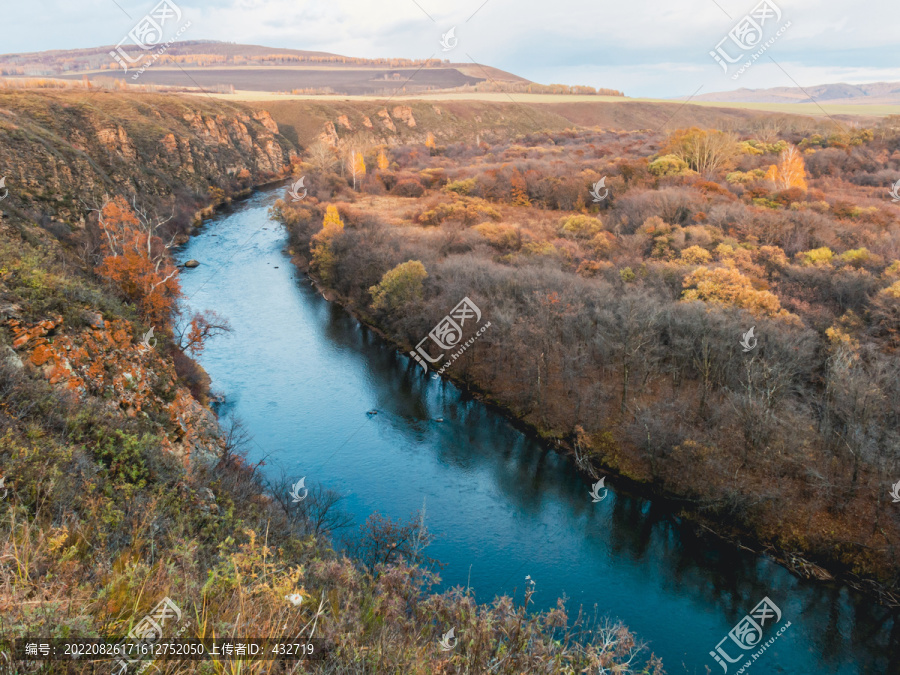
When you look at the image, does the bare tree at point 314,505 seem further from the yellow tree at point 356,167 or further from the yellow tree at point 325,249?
the yellow tree at point 356,167

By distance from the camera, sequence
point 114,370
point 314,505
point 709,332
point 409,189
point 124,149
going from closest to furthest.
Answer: point 114,370
point 314,505
point 709,332
point 124,149
point 409,189

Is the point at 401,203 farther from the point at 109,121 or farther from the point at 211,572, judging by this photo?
the point at 211,572

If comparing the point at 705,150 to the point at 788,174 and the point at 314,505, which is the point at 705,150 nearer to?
the point at 788,174

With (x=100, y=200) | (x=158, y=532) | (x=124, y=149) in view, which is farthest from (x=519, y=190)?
(x=158, y=532)

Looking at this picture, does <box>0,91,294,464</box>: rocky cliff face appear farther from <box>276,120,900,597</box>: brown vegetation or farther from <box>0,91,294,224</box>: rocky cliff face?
<box>276,120,900,597</box>: brown vegetation

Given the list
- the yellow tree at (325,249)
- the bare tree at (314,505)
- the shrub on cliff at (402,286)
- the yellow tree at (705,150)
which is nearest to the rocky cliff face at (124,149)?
the yellow tree at (325,249)

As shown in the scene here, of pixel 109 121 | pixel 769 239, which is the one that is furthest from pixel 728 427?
pixel 109 121

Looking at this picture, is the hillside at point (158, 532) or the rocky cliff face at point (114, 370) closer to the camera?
the hillside at point (158, 532)
